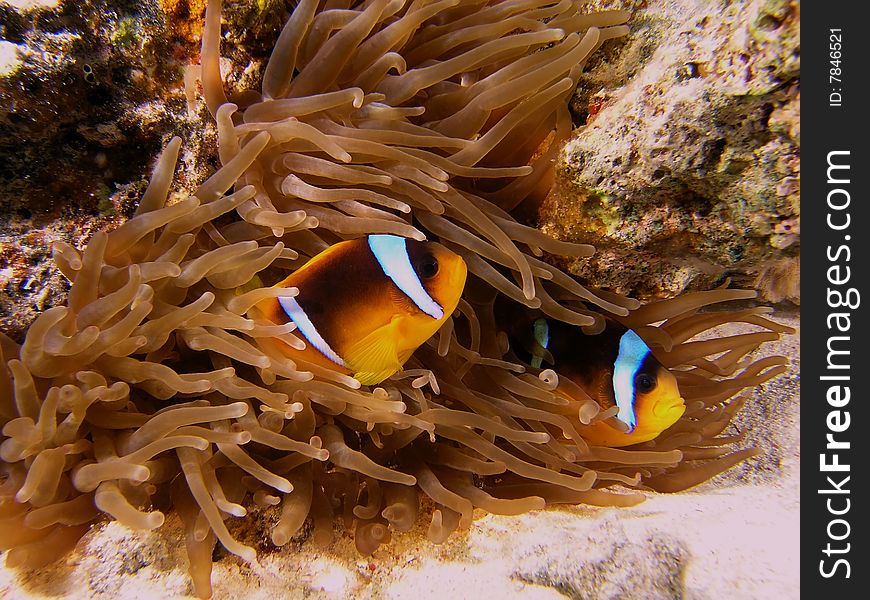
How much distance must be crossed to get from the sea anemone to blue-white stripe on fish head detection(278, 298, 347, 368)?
0.04 m

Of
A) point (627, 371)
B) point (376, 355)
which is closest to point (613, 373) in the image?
point (627, 371)

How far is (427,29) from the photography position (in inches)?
54.8

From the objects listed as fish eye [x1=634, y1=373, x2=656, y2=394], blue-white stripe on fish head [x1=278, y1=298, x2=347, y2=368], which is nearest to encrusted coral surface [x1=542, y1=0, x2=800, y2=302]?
fish eye [x1=634, y1=373, x2=656, y2=394]

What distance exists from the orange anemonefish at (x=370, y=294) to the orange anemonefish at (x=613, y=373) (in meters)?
0.48

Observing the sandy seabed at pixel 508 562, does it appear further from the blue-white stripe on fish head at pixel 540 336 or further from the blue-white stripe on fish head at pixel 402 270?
the blue-white stripe on fish head at pixel 402 270

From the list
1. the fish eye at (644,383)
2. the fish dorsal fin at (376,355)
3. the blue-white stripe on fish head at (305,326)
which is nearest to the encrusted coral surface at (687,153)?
the fish eye at (644,383)

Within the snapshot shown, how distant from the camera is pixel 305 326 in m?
1.16

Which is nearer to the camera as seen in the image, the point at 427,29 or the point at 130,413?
the point at 130,413

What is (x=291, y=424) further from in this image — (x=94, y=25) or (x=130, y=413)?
(x=94, y=25)

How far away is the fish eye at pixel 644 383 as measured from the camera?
148 centimetres

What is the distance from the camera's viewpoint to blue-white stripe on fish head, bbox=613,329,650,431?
4.88 feet

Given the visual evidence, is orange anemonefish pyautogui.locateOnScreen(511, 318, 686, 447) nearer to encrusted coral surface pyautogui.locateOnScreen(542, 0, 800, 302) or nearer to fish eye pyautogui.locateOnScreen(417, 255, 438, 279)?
encrusted coral surface pyautogui.locateOnScreen(542, 0, 800, 302)

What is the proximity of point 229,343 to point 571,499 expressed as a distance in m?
0.91
